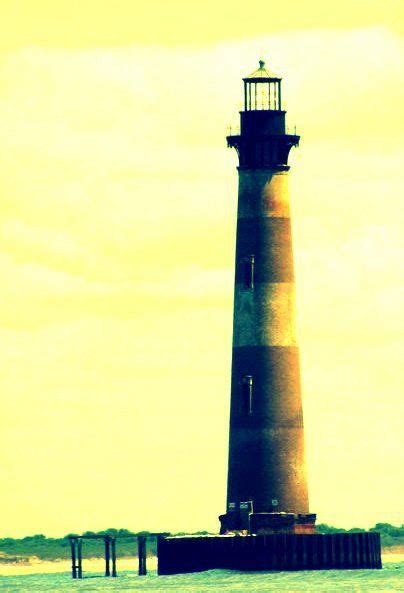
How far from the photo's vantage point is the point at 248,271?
95250 millimetres

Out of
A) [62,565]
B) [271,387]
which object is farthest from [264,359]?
[62,565]

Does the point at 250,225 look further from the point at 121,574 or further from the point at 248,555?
the point at 121,574

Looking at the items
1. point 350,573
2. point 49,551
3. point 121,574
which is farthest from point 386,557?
point 350,573

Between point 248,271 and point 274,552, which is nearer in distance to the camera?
point 274,552

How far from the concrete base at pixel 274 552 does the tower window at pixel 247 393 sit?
4.85 metres

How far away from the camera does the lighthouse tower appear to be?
94312 mm

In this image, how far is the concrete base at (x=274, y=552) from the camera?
308ft

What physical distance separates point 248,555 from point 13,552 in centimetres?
5557

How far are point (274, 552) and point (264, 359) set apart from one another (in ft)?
24.1

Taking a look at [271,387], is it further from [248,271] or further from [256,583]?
[256,583]

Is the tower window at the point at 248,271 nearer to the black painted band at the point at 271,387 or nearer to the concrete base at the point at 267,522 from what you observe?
the black painted band at the point at 271,387

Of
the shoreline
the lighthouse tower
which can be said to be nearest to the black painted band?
the lighthouse tower

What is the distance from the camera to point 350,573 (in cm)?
9581

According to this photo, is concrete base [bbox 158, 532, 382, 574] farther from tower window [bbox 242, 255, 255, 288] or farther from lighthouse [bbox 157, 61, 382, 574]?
tower window [bbox 242, 255, 255, 288]
